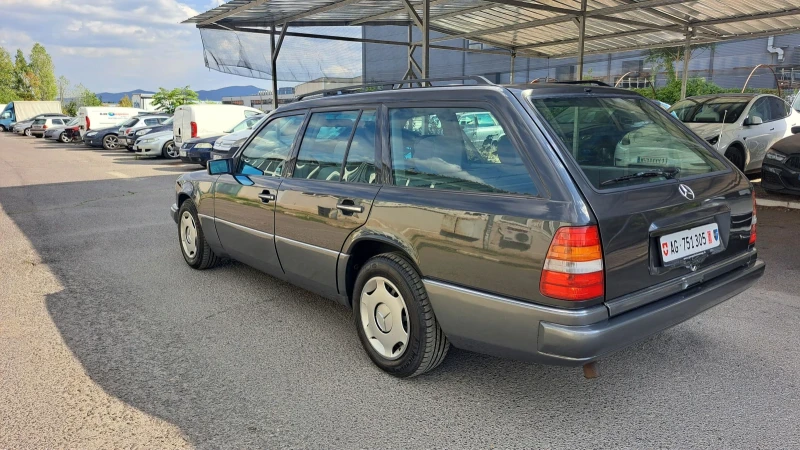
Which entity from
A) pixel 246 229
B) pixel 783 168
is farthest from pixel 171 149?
pixel 783 168

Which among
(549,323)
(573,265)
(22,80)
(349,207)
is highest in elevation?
(22,80)

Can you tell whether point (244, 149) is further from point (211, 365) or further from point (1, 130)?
point (1, 130)

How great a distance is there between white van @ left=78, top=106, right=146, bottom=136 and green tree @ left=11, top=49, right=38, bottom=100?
48424 mm

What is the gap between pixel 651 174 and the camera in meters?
2.94

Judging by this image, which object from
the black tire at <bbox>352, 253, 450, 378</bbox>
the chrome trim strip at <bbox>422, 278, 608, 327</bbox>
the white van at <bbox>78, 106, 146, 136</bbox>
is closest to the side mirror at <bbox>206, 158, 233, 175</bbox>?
the black tire at <bbox>352, 253, 450, 378</bbox>

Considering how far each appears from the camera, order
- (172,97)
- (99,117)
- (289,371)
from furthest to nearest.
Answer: (172,97) < (99,117) < (289,371)

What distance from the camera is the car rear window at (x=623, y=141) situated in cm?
287

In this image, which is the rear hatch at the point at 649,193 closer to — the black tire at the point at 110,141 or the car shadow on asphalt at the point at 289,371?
the car shadow on asphalt at the point at 289,371

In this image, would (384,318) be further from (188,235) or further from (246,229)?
(188,235)

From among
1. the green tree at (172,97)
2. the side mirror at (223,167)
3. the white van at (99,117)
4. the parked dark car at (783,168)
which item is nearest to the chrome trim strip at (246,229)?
the side mirror at (223,167)

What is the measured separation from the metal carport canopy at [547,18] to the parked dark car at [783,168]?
4081mm

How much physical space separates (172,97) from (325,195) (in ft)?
123

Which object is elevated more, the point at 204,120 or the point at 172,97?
the point at 172,97

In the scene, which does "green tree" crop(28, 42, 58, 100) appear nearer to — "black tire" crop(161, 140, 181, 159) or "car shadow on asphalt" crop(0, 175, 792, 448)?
"black tire" crop(161, 140, 181, 159)
